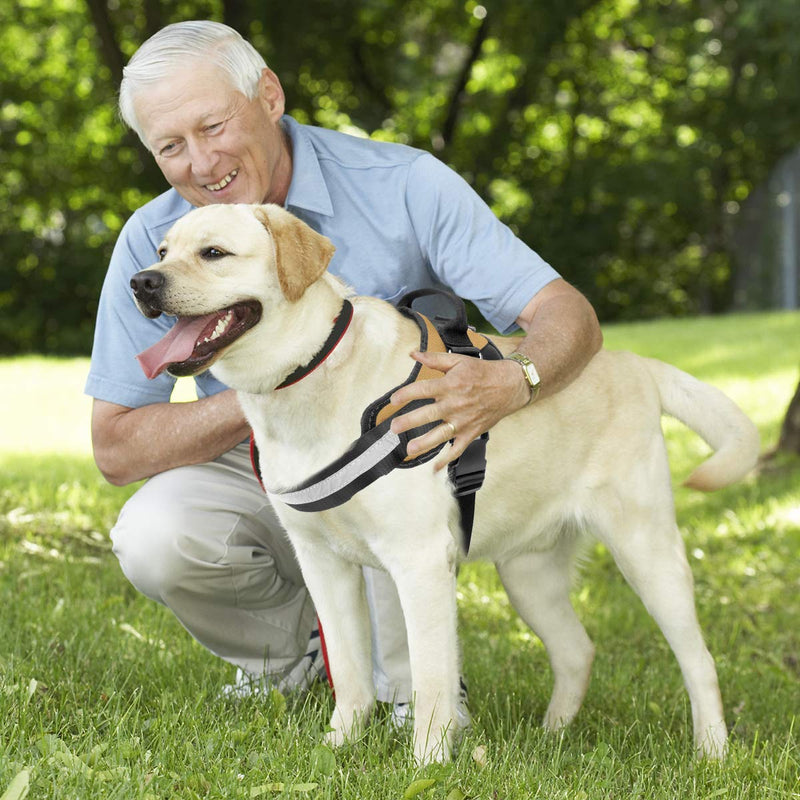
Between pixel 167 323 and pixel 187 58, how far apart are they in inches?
31.4

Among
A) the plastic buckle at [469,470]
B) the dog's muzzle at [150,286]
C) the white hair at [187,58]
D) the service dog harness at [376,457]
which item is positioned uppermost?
the white hair at [187,58]

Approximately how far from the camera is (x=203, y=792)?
2287mm

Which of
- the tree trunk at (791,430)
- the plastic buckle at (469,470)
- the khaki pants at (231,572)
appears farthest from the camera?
the tree trunk at (791,430)

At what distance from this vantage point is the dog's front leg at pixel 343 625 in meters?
2.86

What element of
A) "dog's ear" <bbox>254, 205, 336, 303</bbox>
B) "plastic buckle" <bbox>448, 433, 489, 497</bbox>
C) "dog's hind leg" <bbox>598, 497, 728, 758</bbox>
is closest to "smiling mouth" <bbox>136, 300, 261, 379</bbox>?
"dog's ear" <bbox>254, 205, 336, 303</bbox>

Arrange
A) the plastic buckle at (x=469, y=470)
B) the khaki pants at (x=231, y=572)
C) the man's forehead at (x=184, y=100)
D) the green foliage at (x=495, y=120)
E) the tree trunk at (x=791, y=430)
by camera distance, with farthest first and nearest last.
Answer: the green foliage at (x=495, y=120), the tree trunk at (x=791, y=430), the khaki pants at (x=231, y=572), the man's forehead at (x=184, y=100), the plastic buckle at (x=469, y=470)

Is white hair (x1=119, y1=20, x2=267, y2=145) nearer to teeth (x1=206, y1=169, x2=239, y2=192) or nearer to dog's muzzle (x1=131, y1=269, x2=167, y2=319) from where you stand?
teeth (x1=206, y1=169, x2=239, y2=192)

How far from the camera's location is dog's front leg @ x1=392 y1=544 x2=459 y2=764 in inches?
102

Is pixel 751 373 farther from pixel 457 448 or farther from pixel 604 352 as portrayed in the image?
pixel 457 448

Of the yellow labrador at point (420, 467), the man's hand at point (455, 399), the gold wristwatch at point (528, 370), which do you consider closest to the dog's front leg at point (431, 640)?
the yellow labrador at point (420, 467)

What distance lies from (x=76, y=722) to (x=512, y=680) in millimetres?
1511

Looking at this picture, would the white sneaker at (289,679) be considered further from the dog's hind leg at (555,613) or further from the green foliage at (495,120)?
the green foliage at (495,120)

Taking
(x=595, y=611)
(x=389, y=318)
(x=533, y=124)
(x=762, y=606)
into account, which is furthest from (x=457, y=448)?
(x=533, y=124)

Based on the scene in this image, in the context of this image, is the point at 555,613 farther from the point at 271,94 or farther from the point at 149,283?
the point at 271,94
